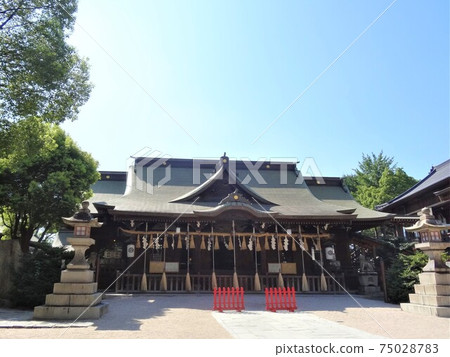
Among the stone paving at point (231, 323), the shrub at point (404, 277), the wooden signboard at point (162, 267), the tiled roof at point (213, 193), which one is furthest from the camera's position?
the tiled roof at point (213, 193)

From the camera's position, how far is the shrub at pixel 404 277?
12.2m

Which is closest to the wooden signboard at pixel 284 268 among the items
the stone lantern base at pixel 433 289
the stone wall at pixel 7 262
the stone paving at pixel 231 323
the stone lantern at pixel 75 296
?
the stone paving at pixel 231 323

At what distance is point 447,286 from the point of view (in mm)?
9812

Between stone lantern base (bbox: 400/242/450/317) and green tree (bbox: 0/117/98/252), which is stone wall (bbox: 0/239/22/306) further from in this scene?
stone lantern base (bbox: 400/242/450/317)

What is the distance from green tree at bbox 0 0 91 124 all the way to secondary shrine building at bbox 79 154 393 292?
19.7 feet

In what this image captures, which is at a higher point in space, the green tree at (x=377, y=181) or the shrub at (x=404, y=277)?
the green tree at (x=377, y=181)

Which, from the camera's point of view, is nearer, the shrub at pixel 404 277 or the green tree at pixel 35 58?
the green tree at pixel 35 58

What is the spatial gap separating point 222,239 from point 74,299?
923 centimetres

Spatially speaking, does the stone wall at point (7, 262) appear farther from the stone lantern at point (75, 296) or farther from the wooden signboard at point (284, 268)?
the wooden signboard at point (284, 268)

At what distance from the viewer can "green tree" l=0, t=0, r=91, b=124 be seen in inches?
364

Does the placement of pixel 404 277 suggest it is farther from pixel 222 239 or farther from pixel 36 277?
pixel 36 277

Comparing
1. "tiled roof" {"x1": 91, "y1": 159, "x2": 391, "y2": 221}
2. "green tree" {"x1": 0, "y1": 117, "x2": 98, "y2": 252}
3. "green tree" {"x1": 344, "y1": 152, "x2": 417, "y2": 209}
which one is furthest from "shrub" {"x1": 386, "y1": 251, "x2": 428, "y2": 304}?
"green tree" {"x1": 344, "y1": 152, "x2": 417, "y2": 209}

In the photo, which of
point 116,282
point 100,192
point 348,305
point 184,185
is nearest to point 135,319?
point 116,282

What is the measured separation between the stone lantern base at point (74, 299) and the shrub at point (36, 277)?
2529mm
